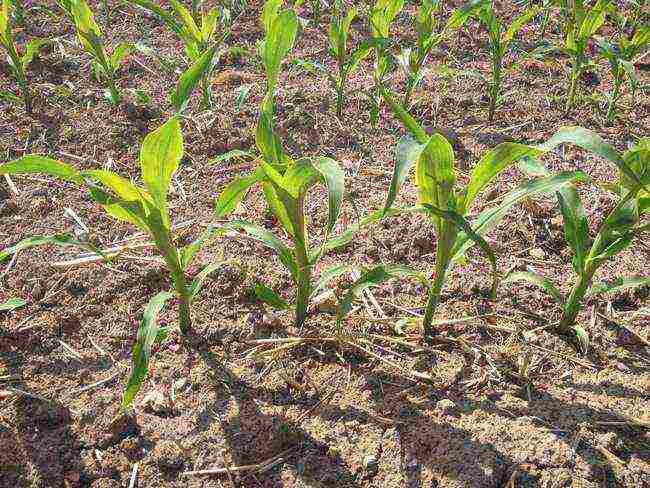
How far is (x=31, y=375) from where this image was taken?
70.7 inches

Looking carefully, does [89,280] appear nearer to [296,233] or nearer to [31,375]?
[31,375]

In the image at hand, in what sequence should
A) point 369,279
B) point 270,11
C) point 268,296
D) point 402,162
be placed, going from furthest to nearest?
1. point 270,11
2. point 268,296
3. point 369,279
4. point 402,162

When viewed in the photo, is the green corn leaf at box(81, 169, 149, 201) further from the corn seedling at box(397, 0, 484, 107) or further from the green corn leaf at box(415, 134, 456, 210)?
the corn seedling at box(397, 0, 484, 107)

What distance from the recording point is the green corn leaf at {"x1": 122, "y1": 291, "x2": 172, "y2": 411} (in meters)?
1.48

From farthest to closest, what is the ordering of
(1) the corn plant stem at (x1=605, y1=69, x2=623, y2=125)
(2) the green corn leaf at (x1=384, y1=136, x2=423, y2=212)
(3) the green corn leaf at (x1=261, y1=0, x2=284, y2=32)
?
1. (1) the corn plant stem at (x1=605, y1=69, x2=623, y2=125)
2. (3) the green corn leaf at (x1=261, y1=0, x2=284, y2=32)
3. (2) the green corn leaf at (x1=384, y1=136, x2=423, y2=212)

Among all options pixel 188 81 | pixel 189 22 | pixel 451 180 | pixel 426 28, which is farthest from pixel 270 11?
pixel 451 180

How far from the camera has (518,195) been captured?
159 centimetres

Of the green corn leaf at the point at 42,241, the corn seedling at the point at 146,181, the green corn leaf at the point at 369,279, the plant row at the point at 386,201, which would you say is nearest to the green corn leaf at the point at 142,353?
the plant row at the point at 386,201

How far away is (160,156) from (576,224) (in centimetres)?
117

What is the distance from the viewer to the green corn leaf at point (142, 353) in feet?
4.85

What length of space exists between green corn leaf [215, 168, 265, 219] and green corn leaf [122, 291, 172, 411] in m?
0.30

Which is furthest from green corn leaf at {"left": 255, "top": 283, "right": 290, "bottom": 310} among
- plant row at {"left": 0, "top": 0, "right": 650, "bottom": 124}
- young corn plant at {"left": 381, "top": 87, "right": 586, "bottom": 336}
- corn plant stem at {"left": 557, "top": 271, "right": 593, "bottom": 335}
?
plant row at {"left": 0, "top": 0, "right": 650, "bottom": 124}

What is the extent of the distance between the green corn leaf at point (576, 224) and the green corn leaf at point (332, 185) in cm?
73

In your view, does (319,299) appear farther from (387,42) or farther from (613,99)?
(613,99)
